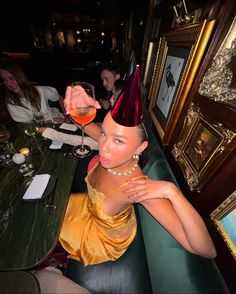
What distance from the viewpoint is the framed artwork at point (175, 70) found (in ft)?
3.56

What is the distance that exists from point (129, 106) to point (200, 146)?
60cm

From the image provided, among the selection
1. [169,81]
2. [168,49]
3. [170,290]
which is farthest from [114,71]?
[170,290]

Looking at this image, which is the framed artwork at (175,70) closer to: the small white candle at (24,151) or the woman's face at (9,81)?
the small white candle at (24,151)

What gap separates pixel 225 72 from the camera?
86 centimetres

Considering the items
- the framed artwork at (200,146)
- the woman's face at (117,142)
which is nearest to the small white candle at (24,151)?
the woman's face at (117,142)

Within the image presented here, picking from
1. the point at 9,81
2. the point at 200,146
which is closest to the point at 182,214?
the point at 200,146

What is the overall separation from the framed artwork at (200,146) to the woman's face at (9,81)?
A: 8.22ft

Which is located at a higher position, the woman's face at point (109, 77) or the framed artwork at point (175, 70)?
the framed artwork at point (175, 70)

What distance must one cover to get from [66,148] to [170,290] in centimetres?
153

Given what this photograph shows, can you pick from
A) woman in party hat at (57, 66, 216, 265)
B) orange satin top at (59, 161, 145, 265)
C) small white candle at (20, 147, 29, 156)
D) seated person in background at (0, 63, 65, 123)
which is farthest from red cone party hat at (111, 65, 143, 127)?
seated person in background at (0, 63, 65, 123)

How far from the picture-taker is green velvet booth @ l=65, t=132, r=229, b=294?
2.88 ft

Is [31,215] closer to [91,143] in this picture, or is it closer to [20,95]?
[91,143]

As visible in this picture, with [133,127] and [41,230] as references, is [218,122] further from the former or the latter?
[41,230]

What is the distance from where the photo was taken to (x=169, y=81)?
5.21 ft
